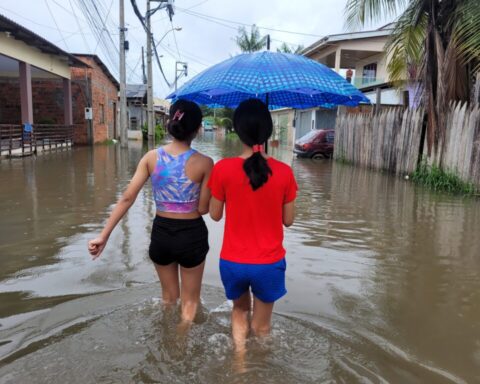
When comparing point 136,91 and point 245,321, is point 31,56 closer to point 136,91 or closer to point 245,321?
point 245,321

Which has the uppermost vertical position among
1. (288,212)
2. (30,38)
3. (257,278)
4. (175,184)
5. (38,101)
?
(30,38)

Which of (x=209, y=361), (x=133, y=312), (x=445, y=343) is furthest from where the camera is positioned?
(x=133, y=312)

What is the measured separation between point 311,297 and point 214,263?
1288mm

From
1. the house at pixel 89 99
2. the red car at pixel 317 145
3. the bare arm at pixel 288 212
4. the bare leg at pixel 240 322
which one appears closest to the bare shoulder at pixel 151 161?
the bare arm at pixel 288 212

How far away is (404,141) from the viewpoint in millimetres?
12109

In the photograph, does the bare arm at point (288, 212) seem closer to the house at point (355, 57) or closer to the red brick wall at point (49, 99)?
the house at point (355, 57)

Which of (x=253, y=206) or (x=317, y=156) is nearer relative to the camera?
(x=253, y=206)

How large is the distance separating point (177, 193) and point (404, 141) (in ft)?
33.8

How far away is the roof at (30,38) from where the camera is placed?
46.6 ft

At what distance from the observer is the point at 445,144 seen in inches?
402

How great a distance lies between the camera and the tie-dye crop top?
3004 mm

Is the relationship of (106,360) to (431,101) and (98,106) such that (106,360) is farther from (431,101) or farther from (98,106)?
(98,106)

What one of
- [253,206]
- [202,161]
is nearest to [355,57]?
[202,161]

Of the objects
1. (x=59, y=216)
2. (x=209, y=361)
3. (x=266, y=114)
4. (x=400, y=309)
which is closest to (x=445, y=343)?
(x=400, y=309)
